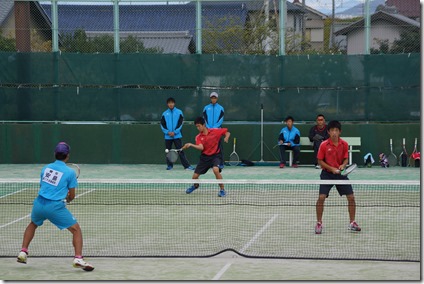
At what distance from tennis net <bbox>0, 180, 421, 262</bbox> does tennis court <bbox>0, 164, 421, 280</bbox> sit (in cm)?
1

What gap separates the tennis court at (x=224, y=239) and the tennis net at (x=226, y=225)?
1 cm

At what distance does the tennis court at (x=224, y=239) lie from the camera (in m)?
8.88

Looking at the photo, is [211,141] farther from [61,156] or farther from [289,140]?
[61,156]

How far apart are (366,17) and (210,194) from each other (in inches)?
271

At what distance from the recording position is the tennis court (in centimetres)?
888

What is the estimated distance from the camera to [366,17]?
19641 mm

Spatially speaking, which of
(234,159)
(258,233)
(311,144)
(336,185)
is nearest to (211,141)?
(258,233)

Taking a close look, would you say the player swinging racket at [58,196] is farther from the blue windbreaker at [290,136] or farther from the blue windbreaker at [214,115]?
the blue windbreaker at [290,136]

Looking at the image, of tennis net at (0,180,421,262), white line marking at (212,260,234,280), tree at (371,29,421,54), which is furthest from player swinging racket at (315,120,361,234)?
tree at (371,29,421,54)

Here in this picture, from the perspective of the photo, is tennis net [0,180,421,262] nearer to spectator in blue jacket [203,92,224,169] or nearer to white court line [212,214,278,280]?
white court line [212,214,278,280]

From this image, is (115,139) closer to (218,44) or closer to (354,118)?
(218,44)

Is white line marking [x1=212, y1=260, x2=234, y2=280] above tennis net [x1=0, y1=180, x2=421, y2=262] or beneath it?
beneath

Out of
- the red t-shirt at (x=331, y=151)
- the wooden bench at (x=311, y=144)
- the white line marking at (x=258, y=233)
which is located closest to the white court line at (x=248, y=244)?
the white line marking at (x=258, y=233)

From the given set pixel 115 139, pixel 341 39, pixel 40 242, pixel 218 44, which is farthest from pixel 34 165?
pixel 40 242
